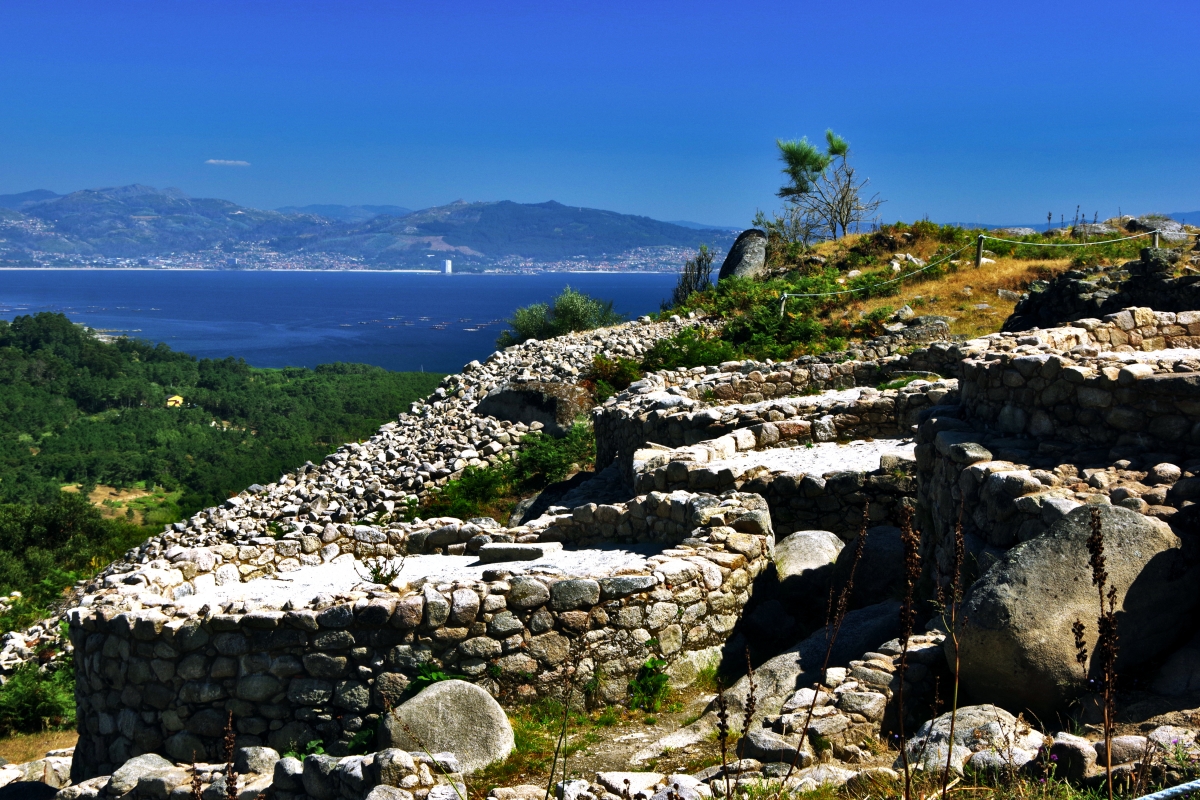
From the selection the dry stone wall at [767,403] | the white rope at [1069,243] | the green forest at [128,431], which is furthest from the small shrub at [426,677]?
the white rope at [1069,243]

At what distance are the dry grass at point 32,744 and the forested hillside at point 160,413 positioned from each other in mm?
18452

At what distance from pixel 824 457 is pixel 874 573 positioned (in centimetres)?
318

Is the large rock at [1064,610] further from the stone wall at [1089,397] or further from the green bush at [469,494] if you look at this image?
the green bush at [469,494]

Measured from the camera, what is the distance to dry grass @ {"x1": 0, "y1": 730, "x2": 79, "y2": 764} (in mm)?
9555

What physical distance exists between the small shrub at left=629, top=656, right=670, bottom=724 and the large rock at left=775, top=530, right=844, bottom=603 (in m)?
1.55

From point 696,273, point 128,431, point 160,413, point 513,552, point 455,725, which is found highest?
point 696,273

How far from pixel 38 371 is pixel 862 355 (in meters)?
64.6

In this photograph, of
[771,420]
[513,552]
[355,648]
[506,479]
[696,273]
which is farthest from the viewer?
[696,273]

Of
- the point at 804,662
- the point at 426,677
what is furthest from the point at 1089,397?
the point at 426,677

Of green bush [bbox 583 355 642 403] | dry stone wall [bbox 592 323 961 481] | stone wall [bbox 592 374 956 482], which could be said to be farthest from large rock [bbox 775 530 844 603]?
green bush [bbox 583 355 642 403]

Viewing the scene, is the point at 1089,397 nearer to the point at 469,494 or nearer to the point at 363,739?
the point at 363,739

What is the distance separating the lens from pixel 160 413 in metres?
56.4

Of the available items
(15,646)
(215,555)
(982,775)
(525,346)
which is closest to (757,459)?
(215,555)

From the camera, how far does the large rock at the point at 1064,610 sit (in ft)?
15.9
